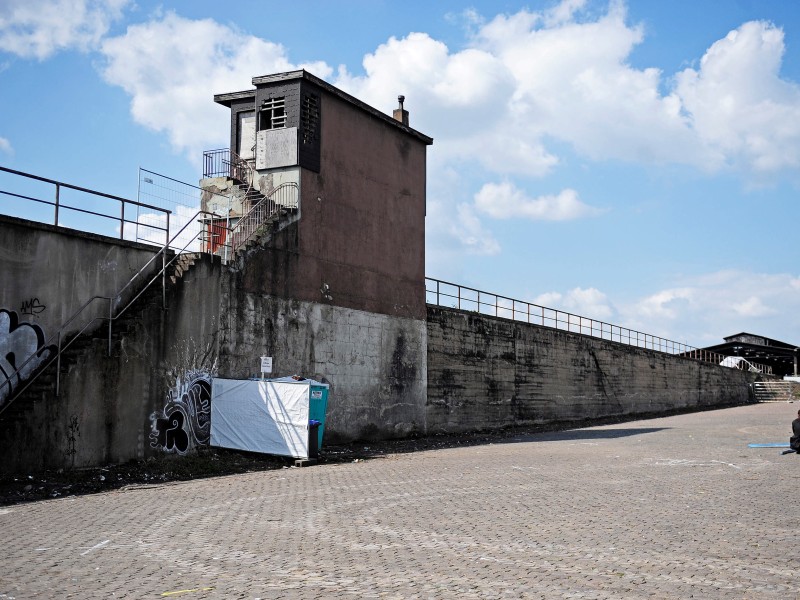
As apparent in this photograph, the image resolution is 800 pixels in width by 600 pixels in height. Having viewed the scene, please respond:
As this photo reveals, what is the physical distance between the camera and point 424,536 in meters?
8.99

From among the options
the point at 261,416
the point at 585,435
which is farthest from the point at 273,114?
the point at 585,435

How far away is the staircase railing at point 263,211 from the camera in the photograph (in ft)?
70.8

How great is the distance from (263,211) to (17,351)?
8.66 m

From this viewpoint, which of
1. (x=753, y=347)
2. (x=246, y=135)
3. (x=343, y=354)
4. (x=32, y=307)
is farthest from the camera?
(x=753, y=347)

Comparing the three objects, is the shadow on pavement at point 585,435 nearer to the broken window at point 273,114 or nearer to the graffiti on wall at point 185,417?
the graffiti on wall at point 185,417

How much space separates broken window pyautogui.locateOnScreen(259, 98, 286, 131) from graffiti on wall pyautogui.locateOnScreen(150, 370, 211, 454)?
335 inches

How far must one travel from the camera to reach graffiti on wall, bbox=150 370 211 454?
18.0m

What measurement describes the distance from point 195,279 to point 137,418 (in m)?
3.77

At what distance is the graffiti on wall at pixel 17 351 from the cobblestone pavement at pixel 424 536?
3.55 metres

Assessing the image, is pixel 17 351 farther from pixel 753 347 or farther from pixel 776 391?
pixel 753 347

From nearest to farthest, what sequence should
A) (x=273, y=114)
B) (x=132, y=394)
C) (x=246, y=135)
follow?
(x=132, y=394), (x=273, y=114), (x=246, y=135)

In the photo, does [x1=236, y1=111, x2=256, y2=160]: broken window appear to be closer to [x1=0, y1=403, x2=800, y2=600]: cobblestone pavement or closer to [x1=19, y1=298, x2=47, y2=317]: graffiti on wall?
[x1=19, y1=298, x2=47, y2=317]: graffiti on wall

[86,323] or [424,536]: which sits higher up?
[86,323]

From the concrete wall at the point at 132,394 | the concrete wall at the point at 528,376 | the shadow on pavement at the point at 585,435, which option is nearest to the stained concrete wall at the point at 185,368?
the concrete wall at the point at 132,394
